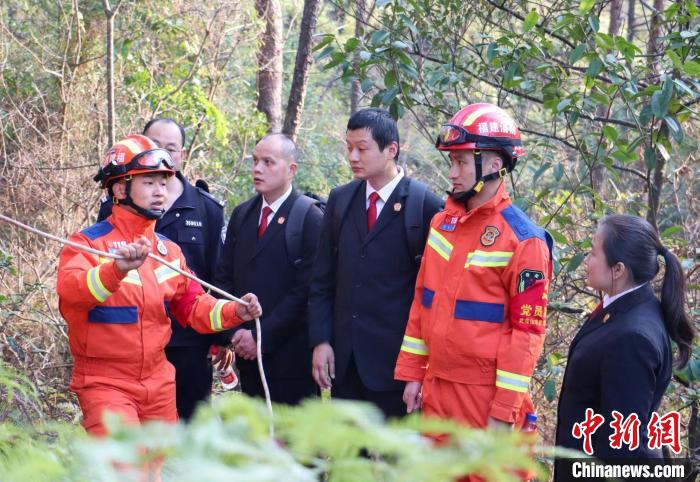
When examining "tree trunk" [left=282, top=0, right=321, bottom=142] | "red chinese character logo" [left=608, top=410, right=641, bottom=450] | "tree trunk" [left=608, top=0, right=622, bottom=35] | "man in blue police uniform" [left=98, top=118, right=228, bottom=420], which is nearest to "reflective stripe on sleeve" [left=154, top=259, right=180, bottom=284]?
"man in blue police uniform" [left=98, top=118, right=228, bottom=420]

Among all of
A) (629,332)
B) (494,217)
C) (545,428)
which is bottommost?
(545,428)

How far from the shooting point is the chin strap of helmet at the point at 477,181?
436 cm

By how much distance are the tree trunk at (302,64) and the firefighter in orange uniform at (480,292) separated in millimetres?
4311

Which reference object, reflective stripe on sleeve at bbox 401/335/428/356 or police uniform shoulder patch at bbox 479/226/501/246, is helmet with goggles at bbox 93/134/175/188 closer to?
reflective stripe on sleeve at bbox 401/335/428/356

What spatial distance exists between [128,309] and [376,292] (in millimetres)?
1392

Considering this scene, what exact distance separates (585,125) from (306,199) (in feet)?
9.93

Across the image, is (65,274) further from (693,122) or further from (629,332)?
(693,122)

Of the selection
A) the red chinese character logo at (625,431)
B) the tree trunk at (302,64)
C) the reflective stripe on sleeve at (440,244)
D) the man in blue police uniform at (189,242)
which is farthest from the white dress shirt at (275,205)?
the tree trunk at (302,64)

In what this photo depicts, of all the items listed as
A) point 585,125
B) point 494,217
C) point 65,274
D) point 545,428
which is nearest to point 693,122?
point 585,125

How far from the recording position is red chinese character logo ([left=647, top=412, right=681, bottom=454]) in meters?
3.96

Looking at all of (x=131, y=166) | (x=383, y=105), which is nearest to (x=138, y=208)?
(x=131, y=166)

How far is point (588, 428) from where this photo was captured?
13.1ft

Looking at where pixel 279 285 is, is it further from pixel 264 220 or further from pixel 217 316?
pixel 217 316

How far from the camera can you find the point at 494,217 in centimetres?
434
